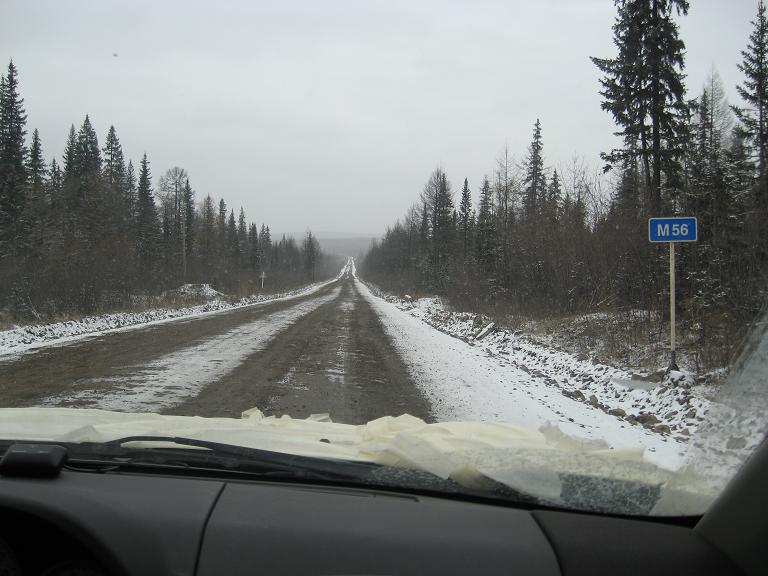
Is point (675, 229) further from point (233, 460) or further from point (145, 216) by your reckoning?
point (145, 216)

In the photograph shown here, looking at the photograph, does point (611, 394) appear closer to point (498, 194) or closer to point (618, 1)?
point (618, 1)

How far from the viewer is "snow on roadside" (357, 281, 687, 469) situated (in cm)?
626

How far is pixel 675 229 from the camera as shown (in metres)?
8.52

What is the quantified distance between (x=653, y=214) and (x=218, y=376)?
13013 millimetres

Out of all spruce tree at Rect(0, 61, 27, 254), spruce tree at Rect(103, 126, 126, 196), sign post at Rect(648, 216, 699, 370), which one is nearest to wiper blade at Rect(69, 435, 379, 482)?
sign post at Rect(648, 216, 699, 370)

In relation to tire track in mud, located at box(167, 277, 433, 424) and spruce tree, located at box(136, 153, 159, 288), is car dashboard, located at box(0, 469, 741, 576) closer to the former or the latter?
tire track in mud, located at box(167, 277, 433, 424)

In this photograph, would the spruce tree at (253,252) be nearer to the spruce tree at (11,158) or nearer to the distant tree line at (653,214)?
the spruce tree at (11,158)

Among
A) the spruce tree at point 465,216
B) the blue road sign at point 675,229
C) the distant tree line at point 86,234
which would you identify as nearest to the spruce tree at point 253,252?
the distant tree line at point 86,234

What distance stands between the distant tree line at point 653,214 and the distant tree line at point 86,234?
59.5 feet

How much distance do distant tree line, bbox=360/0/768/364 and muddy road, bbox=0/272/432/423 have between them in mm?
6189

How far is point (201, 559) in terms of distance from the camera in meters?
1.58

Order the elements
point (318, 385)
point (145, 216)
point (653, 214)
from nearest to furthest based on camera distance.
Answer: point (318, 385)
point (653, 214)
point (145, 216)

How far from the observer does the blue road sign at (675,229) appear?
27.6ft

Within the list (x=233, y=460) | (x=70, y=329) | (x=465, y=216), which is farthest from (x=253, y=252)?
(x=233, y=460)
